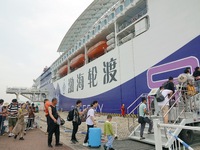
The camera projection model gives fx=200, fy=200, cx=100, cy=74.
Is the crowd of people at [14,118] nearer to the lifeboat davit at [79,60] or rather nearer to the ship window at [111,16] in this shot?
the ship window at [111,16]

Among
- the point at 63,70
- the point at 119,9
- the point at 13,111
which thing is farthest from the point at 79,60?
the point at 13,111

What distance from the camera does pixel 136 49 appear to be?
40.1 ft

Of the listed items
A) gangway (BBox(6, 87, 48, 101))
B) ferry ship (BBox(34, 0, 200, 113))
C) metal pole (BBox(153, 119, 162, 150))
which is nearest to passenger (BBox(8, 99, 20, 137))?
metal pole (BBox(153, 119, 162, 150))

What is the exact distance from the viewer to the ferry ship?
9195 millimetres

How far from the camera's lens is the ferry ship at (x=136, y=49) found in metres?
9.20

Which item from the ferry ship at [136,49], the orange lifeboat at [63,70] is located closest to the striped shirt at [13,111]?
the ferry ship at [136,49]

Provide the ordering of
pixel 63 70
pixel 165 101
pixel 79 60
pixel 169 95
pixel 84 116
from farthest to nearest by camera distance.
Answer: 1. pixel 63 70
2. pixel 79 60
3. pixel 84 116
4. pixel 169 95
5. pixel 165 101

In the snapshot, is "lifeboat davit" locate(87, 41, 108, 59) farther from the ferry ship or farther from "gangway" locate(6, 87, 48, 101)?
"gangway" locate(6, 87, 48, 101)

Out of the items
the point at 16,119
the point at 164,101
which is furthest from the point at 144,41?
the point at 16,119

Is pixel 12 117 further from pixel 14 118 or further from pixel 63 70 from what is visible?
pixel 63 70

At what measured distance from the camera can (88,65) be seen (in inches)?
767

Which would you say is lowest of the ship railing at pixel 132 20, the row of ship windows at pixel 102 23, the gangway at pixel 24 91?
the gangway at pixel 24 91

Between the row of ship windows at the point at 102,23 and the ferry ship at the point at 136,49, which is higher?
the row of ship windows at the point at 102,23

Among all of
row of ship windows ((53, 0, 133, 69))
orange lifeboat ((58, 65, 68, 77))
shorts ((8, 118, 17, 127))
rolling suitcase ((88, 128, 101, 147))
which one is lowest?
rolling suitcase ((88, 128, 101, 147))
